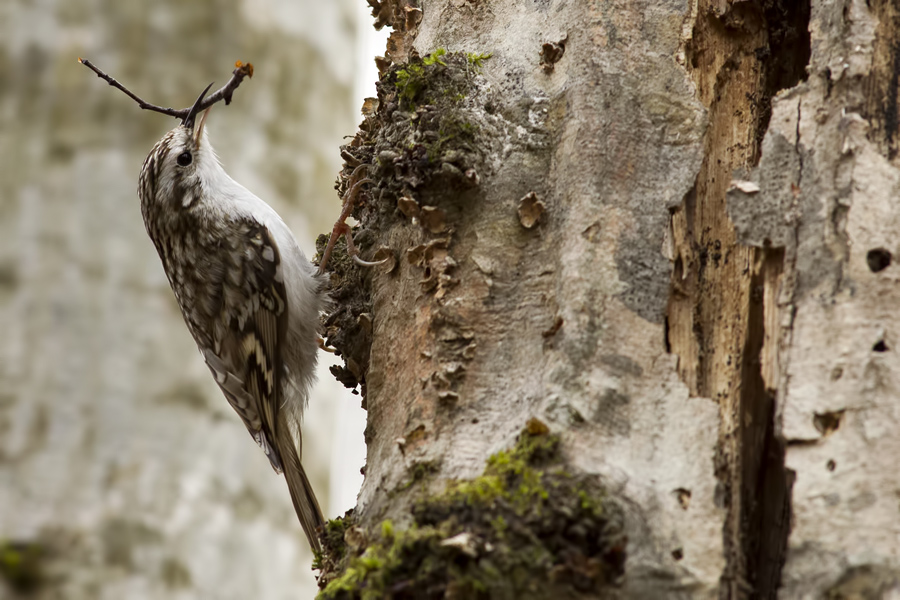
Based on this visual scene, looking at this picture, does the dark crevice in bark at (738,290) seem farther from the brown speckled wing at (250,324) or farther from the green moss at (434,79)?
the brown speckled wing at (250,324)

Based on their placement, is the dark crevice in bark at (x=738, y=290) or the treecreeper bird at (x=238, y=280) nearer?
the dark crevice in bark at (x=738, y=290)

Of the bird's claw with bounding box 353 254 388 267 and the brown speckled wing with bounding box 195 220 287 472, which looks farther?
the brown speckled wing with bounding box 195 220 287 472

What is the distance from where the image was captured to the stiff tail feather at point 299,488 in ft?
9.39

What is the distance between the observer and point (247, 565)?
3455 millimetres

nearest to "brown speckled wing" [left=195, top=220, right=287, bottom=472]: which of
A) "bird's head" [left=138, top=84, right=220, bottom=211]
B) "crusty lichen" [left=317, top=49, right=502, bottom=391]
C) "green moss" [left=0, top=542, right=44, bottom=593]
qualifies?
"bird's head" [left=138, top=84, right=220, bottom=211]

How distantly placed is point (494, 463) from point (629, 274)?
1.28 feet

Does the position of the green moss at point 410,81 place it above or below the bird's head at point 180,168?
below

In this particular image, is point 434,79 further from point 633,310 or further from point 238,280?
point 238,280

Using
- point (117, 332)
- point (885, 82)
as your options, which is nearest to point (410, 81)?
point (885, 82)

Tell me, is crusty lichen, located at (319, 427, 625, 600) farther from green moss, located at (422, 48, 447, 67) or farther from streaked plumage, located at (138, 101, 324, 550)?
streaked plumage, located at (138, 101, 324, 550)

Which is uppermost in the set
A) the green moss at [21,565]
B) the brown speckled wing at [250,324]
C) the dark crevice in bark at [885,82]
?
the brown speckled wing at [250,324]

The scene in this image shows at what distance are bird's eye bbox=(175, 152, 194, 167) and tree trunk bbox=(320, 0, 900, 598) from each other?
137 centimetres

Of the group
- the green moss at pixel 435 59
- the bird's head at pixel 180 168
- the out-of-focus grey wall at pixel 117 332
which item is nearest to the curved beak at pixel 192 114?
the bird's head at pixel 180 168

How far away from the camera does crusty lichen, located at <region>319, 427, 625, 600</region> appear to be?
50.5 inches
